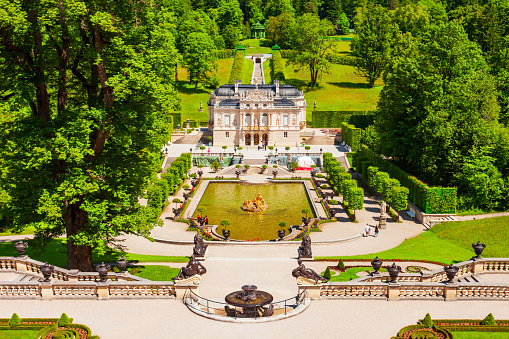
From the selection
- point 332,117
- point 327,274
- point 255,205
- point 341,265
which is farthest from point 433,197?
point 332,117

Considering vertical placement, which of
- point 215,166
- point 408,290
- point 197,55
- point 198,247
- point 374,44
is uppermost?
point 374,44

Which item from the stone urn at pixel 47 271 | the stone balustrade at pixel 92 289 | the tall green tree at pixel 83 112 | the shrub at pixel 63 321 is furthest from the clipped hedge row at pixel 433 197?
the shrub at pixel 63 321

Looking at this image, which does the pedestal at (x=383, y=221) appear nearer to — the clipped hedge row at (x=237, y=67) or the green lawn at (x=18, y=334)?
the green lawn at (x=18, y=334)

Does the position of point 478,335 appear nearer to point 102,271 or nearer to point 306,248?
point 306,248

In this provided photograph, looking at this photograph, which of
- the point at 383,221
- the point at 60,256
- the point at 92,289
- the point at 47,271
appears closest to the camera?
the point at 47,271

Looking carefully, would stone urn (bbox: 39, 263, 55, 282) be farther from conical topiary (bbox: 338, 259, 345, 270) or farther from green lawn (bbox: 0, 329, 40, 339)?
conical topiary (bbox: 338, 259, 345, 270)

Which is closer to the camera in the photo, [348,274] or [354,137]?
[348,274]
